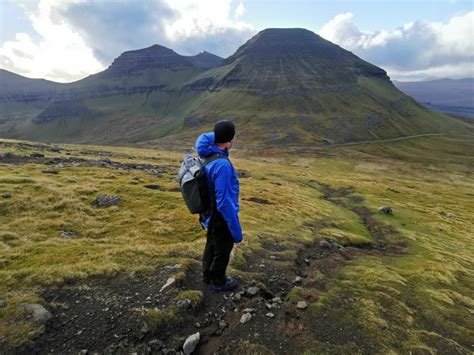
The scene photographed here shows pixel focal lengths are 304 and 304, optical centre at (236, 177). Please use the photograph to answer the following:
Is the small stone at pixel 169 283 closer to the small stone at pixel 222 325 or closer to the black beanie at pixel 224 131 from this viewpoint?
the small stone at pixel 222 325

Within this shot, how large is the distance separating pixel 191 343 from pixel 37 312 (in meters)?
4.74

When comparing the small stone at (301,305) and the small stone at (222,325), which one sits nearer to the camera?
the small stone at (222,325)

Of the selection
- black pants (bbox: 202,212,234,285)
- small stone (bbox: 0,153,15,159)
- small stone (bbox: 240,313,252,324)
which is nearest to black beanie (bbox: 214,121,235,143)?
black pants (bbox: 202,212,234,285)

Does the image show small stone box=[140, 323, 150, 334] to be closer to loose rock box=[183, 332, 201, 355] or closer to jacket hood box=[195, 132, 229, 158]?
loose rock box=[183, 332, 201, 355]

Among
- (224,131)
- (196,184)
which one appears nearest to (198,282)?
(196,184)

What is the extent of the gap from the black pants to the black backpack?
67cm

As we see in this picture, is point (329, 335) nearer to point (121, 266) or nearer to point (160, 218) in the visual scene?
point (121, 266)

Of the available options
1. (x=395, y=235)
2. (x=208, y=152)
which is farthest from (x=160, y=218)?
(x=395, y=235)

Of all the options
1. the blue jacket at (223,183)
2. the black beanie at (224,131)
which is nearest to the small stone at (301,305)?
the blue jacket at (223,183)

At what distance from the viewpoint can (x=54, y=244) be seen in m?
15.1

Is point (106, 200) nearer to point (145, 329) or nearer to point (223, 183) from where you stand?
point (145, 329)

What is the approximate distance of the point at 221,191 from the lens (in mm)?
9359

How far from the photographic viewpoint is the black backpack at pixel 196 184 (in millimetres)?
9531

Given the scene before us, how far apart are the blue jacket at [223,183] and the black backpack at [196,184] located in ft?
0.52
